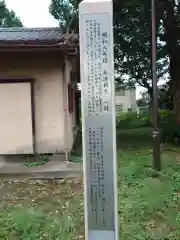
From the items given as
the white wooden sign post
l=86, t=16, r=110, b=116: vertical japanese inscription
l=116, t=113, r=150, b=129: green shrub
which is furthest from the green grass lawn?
l=116, t=113, r=150, b=129: green shrub

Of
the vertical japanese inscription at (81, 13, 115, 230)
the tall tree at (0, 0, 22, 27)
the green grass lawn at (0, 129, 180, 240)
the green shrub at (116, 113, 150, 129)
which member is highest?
the tall tree at (0, 0, 22, 27)

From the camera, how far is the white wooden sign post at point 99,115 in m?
3.21

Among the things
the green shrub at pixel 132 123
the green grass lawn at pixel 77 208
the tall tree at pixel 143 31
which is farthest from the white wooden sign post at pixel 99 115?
the green shrub at pixel 132 123

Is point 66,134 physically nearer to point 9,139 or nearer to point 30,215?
point 9,139

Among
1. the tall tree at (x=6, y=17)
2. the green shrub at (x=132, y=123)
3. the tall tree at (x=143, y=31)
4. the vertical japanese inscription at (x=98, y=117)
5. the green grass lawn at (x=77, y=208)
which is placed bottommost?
the green grass lawn at (x=77, y=208)

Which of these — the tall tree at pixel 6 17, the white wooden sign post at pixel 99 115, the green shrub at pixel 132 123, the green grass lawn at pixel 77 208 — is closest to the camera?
the white wooden sign post at pixel 99 115

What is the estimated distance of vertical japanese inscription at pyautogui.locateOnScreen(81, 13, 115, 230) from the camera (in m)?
3.21

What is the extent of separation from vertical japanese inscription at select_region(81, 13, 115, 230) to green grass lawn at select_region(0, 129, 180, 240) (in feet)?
4.28

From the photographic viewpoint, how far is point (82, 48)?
3.25 m

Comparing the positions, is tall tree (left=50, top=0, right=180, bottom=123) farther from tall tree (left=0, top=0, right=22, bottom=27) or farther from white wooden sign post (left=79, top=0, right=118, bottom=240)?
tall tree (left=0, top=0, right=22, bottom=27)

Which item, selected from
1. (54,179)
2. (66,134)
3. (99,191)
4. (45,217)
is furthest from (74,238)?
(66,134)

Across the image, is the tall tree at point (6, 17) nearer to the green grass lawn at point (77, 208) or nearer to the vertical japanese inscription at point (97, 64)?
the green grass lawn at point (77, 208)

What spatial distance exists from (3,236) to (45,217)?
2.41ft

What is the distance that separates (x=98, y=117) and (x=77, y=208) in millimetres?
2685
